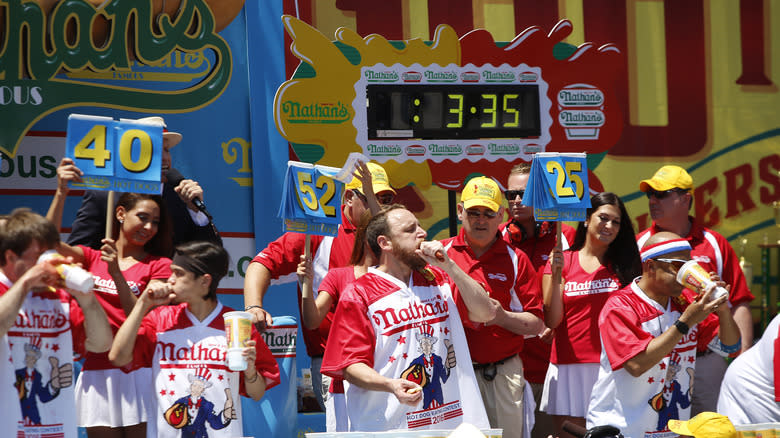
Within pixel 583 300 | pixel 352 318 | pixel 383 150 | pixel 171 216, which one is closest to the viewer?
pixel 352 318

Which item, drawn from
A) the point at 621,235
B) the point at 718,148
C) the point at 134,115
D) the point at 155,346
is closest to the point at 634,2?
the point at 718,148

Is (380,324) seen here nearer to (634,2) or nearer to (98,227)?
(98,227)

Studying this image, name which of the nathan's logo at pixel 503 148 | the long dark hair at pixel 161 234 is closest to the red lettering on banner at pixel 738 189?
the nathan's logo at pixel 503 148

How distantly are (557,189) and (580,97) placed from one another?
243 centimetres

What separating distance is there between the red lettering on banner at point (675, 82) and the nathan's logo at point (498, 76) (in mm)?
1033

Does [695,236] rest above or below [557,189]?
below

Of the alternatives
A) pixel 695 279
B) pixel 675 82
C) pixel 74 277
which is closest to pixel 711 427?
pixel 695 279

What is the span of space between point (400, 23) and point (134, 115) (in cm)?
208

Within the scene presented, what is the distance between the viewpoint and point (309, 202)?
A: 4.62 metres

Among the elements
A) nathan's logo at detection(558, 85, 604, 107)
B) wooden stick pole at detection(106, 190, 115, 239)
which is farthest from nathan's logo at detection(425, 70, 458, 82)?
wooden stick pole at detection(106, 190, 115, 239)

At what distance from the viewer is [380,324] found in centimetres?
403

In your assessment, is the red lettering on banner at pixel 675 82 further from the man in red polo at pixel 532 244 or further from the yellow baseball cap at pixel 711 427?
the yellow baseball cap at pixel 711 427

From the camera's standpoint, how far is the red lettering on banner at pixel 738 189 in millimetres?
7734

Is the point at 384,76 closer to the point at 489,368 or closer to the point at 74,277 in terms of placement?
the point at 489,368
